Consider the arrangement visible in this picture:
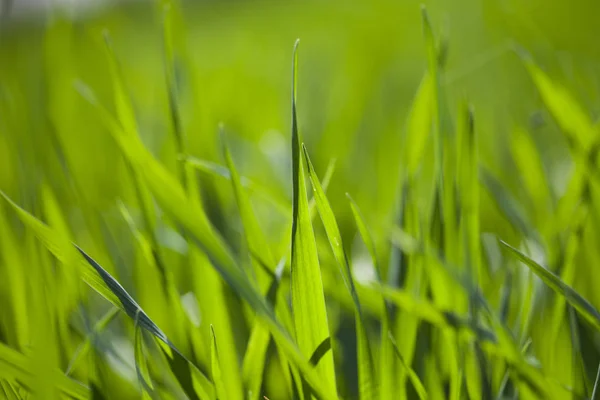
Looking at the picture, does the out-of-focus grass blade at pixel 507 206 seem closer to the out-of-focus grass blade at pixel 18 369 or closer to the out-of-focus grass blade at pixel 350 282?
the out-of-focus grass blade at pixel 350 282

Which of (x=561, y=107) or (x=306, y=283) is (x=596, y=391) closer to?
(x=306, y=283)

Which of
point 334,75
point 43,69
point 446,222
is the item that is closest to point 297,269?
point 446,222

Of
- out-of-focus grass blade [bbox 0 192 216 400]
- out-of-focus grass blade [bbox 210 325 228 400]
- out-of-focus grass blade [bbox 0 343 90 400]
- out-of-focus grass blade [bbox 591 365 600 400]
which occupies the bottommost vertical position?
out-of-focus grass blade [bbox 591 365 600 400]

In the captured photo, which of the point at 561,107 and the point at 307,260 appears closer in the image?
the point at 307,260

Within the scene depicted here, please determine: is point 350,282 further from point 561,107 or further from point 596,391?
point 561,107

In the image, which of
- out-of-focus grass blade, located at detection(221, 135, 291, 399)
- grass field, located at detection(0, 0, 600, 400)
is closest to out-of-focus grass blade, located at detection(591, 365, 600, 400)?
grass field, located at detection(0, 0, 600, 400)

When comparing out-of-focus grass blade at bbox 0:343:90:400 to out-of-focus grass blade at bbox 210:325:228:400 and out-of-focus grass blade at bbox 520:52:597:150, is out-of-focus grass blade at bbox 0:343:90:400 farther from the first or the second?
out-of-focus grass blade at bbox 520:52:597:150

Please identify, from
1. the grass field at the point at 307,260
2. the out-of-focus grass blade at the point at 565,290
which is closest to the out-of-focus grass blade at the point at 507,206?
the grass field at the point at 307,260

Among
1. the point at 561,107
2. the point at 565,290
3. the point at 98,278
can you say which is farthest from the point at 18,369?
the point at 561,107
